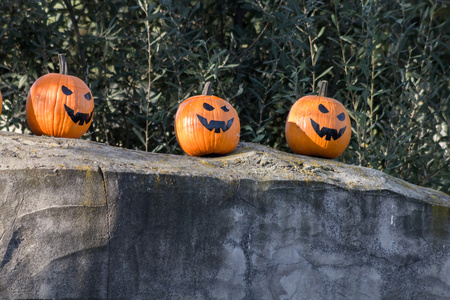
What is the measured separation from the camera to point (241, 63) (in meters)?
4.38

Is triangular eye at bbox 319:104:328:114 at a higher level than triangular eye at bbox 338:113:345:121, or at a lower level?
higher

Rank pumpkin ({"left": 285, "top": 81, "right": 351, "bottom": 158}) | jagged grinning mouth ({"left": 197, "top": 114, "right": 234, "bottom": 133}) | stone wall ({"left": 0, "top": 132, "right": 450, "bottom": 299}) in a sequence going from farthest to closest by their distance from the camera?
pumpkin ({"left": 285, "top": 81, "right": 351, "bottom": 158})
jagged grinning mouth ({"left": 197, "top": 114, "right": 234, "bottom": 133})
stone wall ({"left": 0, "top": 132, "right": 450, "bottom": 299})

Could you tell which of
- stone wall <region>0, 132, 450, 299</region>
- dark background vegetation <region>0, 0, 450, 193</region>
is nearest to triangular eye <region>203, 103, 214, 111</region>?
stone wall <region>0, 132, 450, 299</region>

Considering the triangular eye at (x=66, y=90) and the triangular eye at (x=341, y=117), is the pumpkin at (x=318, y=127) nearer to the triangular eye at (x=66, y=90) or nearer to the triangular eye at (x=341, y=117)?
the triangular eye at (x=341, y=117)

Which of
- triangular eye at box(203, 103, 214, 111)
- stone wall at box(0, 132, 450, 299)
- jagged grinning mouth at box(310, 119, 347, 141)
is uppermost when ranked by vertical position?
triangular eye at box(203, 103, 214, 111)

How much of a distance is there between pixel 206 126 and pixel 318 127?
750mm

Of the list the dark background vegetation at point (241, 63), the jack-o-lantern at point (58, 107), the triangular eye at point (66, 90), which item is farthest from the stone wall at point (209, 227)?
the dark background vegetation at point (241, 63)

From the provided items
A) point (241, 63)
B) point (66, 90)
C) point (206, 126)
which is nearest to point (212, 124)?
point (206, 126)

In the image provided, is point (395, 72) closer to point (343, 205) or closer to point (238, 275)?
point (343, 205)

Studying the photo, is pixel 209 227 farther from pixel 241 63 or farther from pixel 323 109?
pixel 241 63

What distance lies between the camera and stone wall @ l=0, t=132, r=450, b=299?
2332mm

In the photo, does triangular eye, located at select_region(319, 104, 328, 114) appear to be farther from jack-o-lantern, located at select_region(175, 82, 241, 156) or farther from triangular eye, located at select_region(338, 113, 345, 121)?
jack-o-lantern, located at select_region(175, 82, 241, 156)

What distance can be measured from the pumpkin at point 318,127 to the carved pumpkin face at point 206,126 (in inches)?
17.6

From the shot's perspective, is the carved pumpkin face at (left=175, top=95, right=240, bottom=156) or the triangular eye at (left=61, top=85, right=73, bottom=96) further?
the carved pumpkin face at (left=175, top=95, right=240, bottom=156)
